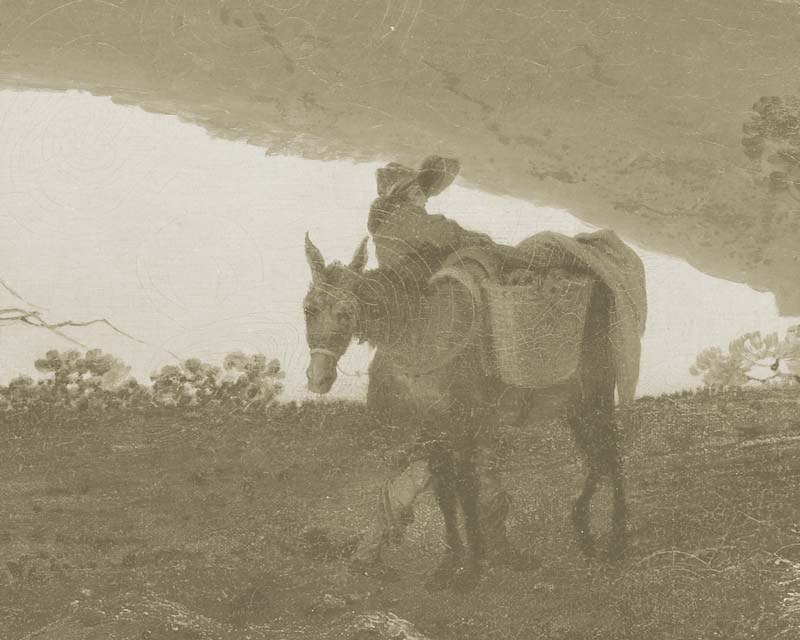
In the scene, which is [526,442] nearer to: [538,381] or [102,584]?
[538,381]

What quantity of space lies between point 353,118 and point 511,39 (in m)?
0.76

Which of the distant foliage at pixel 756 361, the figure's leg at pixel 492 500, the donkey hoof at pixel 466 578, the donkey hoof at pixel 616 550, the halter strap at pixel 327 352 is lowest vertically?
the donkey hoof at pixel 466 578

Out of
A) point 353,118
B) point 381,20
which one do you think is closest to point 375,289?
point 353,118

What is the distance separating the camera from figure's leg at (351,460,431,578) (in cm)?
400

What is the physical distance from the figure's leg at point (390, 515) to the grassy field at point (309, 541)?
52mm

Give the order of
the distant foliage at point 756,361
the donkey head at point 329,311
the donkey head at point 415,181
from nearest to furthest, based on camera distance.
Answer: the donkey head at point 329,311, the donkey head at point 415,181, the distant foliage at point 756,361

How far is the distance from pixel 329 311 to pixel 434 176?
0.72 m

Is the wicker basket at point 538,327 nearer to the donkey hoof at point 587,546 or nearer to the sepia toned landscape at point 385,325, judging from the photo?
the sepia toned landscape at point 385,325

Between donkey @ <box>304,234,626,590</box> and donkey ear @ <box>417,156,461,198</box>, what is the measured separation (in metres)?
0.30

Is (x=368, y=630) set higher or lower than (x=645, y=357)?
lower

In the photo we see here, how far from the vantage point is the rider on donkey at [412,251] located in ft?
13.1

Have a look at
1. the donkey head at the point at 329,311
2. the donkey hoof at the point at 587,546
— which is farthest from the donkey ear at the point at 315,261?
the donkey hoof at the point at 587,546

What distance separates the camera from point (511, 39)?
4148 millimetres

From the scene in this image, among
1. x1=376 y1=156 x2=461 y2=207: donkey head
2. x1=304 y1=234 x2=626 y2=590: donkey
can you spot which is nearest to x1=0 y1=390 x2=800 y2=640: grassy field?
x1=304 y1=234 x2=626 y2=590: donkey
